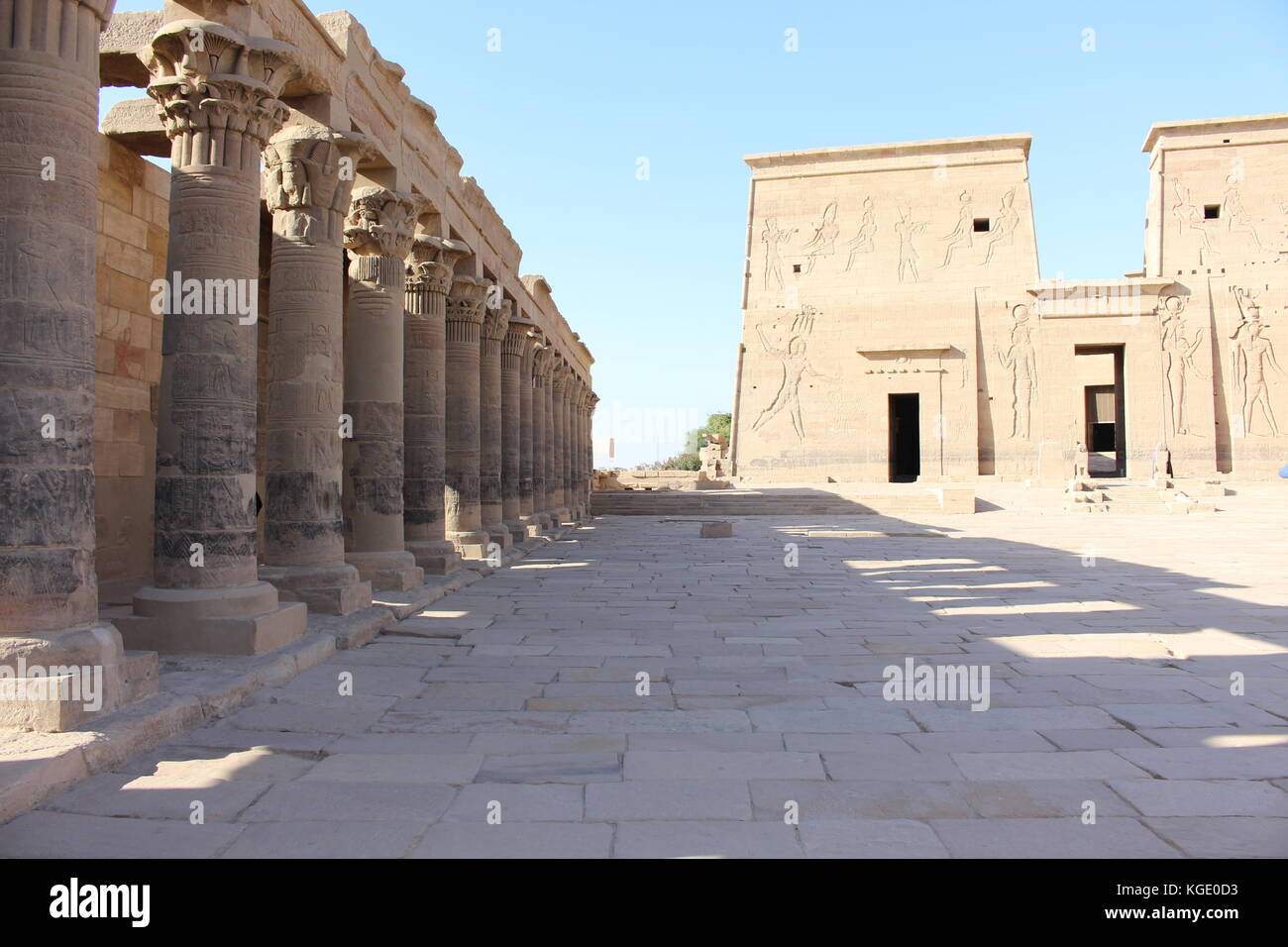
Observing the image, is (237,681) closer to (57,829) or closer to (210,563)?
(210,563)

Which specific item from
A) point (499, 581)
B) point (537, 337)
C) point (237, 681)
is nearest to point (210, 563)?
point (237, 681)

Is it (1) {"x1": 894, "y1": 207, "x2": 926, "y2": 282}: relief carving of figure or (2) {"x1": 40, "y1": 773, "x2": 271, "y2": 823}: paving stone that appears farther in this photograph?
(1) {"x1": 894, "y1": 207, "x2": 926, "y2": 282}: relief carving of figure

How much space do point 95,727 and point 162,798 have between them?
73cm

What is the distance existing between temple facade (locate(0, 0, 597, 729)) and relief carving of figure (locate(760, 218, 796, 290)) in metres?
21.0

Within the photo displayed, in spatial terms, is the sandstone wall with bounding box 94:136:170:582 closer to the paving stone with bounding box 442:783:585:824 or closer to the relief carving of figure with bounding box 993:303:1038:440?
the paving stone with bounding box 442:783:585:824

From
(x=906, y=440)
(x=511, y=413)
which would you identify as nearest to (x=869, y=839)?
(x=511, y=413)

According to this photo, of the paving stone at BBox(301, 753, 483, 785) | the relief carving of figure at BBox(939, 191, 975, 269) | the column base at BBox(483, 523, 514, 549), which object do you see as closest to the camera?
the paving stone at BBox(301, 753, 483, 785)

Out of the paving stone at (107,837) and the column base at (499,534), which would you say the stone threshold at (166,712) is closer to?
the paving stone at (107,837)

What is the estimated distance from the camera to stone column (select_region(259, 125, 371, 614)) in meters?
6.94

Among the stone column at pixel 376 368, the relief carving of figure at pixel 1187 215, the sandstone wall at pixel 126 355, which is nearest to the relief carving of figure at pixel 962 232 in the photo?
the relief carving of figure at pixel 1187 215

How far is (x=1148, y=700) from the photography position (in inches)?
190

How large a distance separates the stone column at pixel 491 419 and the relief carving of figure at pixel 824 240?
19240mm

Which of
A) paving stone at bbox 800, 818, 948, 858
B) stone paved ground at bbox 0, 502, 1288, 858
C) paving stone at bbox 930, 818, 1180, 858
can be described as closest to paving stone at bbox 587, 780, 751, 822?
stone paved ground at bbox 0, 502, 1288, 858

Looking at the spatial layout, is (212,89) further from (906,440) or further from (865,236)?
(906,440)
